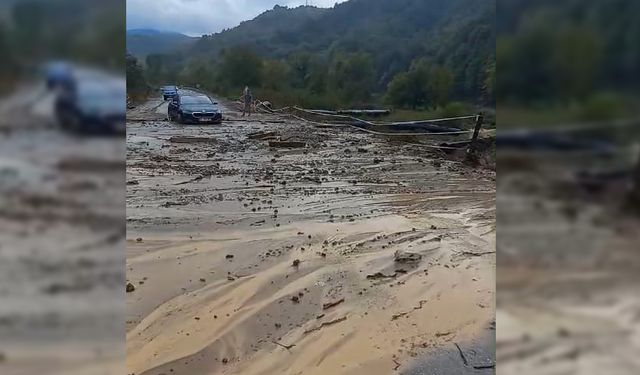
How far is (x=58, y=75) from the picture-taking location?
47 centimetres

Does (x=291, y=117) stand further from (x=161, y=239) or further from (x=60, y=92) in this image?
(x=60, y=92)

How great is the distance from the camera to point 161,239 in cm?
368

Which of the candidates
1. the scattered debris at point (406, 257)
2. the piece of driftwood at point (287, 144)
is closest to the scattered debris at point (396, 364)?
the scattered debris at point (406, 257)

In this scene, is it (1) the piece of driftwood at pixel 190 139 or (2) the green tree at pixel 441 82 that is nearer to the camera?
(2) the green tree at pixel 441 82

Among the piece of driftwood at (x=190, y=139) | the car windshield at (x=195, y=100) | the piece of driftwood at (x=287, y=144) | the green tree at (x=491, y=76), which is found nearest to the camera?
the green tree at (x=491, y=76)

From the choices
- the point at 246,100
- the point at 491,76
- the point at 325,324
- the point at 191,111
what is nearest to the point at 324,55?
the point at 246,100

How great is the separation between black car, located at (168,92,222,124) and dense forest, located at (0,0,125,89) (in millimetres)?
9702

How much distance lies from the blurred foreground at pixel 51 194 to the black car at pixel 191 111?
9.71 metres

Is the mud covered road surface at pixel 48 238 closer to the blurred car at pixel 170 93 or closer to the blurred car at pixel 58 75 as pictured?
the blurred car at pixel 58 75

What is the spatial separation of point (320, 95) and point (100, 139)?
→ 11.7 m

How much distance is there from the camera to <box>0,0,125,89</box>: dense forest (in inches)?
18.2

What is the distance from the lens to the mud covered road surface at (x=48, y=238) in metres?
0.46

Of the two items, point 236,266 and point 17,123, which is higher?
point 17,123

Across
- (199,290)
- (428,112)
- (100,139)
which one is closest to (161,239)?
(199,290)
